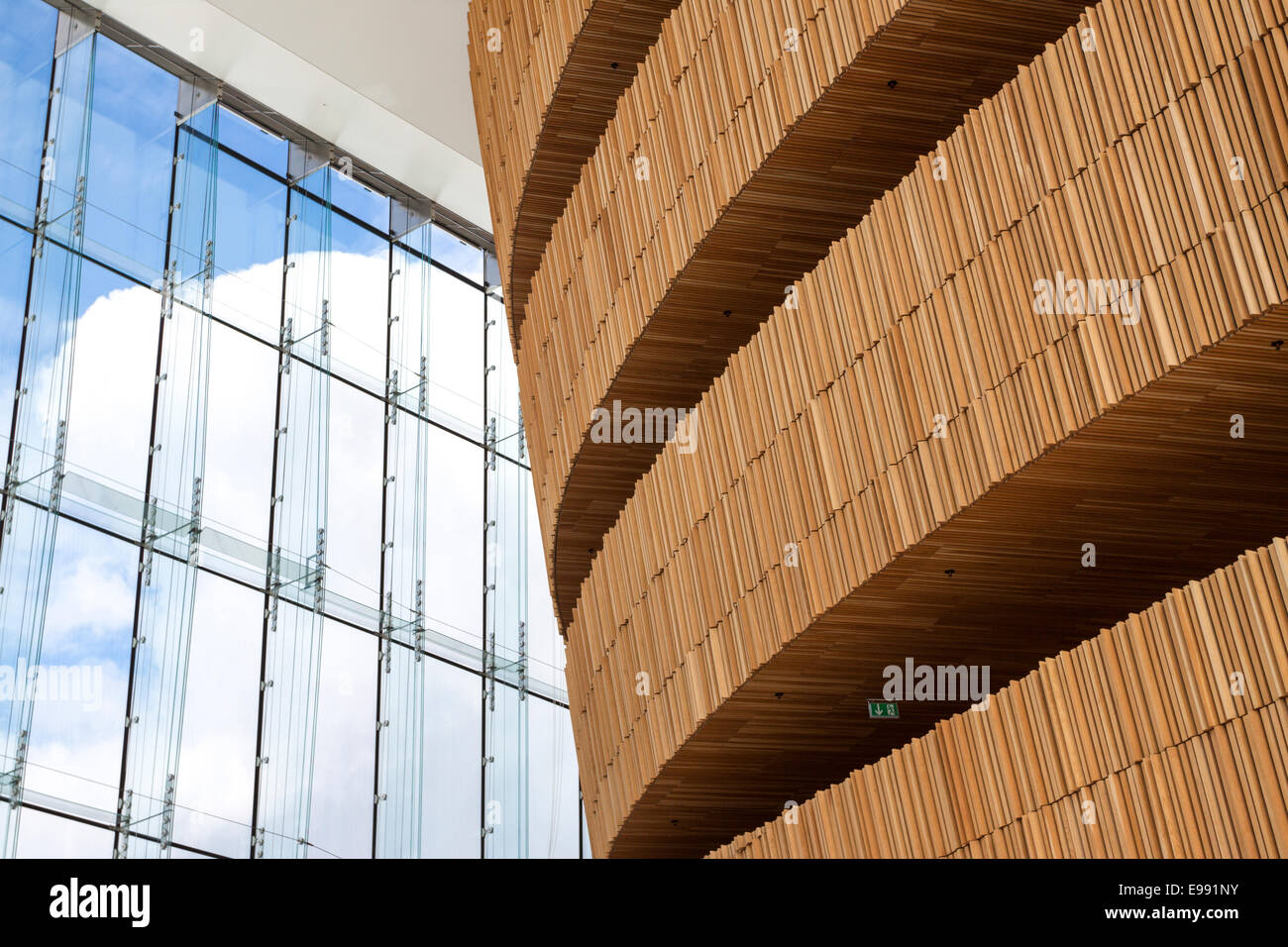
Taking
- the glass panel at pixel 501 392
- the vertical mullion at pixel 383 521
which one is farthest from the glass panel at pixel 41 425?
the glass panel at pixel 501 392

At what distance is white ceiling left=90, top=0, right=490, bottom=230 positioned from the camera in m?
17.1

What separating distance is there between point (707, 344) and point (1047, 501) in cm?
401

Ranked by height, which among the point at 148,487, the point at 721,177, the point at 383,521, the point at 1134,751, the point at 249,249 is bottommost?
the point at 1134,751

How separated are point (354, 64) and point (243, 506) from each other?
534 centimetres

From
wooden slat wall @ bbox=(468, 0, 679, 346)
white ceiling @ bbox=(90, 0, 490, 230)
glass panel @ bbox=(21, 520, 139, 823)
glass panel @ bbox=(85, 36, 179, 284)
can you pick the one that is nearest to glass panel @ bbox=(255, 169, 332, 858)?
white ceiling @ bbox=(90, 0, 490, 230)

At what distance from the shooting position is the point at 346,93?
1834 centimetres

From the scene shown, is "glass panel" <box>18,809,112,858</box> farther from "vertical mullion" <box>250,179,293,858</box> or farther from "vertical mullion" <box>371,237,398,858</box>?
"vertical mullion" <box>371,237,398,858</box>

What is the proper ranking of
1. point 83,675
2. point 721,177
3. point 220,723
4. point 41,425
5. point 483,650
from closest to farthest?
point 721,177 < point 83,675 < point 41,425 < point 220,723 < point 483,650

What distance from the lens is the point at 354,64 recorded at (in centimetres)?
1802

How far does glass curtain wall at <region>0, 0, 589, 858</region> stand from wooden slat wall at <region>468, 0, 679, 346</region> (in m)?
3.53

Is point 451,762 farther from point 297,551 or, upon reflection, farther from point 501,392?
point 501,392

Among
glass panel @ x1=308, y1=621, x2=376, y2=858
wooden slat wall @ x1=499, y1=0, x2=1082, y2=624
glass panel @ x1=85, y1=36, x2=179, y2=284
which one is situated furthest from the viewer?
glass panel @ x1=308, y1=621, x2=376, y2=858

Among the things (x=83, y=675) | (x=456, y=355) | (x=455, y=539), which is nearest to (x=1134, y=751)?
(x=83, y=675)
